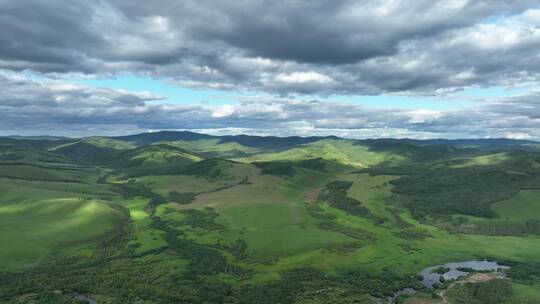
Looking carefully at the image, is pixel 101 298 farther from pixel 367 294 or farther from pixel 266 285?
pixel 367 294

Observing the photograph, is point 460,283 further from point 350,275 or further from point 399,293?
point 350,275

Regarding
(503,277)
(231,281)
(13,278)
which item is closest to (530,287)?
(503,277)

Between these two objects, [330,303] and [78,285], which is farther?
[78,285]

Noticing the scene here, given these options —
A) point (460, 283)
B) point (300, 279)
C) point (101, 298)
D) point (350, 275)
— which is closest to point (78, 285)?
point (101, 298)

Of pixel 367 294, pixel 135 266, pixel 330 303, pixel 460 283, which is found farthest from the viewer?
pixel 135 266

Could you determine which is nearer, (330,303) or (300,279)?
(330,303)

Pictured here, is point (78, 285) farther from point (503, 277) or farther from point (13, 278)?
point (503, 277)

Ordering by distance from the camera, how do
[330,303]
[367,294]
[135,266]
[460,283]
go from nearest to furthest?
[330,303] → [367,294] → [460,283] → [135,266]

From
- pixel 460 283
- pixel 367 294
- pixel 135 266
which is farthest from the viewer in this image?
pixel 135 266

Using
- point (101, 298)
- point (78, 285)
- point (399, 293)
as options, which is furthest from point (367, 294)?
point (78, 285)
